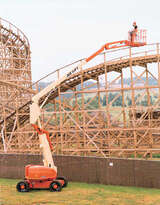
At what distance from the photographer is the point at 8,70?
99.0ft

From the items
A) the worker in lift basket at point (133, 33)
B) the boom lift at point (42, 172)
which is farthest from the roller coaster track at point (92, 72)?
the boom lift at point (42, 172)

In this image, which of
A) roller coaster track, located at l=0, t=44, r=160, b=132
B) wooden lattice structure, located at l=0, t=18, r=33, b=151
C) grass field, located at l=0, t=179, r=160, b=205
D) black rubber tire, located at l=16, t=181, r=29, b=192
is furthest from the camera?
wooden lattice structure, located at l=0, t=18, r=33, b=151

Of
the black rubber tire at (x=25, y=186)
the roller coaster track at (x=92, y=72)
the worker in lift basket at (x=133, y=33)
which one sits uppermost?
the worker in lift basket at (x=133, y=33)

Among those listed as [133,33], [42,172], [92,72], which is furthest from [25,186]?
[133,33]

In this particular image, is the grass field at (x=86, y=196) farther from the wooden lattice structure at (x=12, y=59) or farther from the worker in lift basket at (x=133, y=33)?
the wooden lattice structure at (x=12, y=59)

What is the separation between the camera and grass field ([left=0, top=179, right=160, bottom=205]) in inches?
455

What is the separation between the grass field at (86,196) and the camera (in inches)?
455

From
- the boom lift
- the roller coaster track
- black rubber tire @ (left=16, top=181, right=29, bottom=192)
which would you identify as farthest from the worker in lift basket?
black rubber tire @ (left=16, top=181, right=29, bottom=192)

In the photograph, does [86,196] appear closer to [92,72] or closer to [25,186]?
[25,186]

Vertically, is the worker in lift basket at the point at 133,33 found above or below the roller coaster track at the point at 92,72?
above

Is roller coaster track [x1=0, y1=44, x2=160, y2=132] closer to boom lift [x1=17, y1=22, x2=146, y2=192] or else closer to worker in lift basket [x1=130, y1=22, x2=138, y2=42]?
worker in lift basket [x1=130, y1=22, x2=138, y2=42]

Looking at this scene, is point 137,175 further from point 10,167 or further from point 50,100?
point 50,100

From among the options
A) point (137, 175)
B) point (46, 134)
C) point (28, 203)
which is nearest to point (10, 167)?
Result: point (46, 134)

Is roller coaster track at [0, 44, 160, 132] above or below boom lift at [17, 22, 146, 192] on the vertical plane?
above
